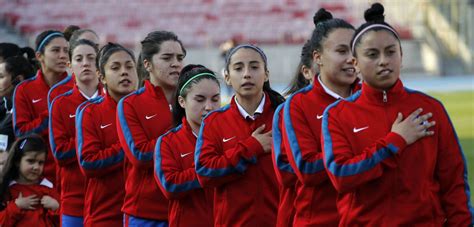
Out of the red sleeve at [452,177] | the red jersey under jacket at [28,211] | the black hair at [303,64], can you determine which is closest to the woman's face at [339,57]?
the black hair at [303,64]

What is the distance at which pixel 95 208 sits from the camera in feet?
20.7

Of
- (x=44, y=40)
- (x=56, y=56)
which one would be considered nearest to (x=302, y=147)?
(x=56, y=56)

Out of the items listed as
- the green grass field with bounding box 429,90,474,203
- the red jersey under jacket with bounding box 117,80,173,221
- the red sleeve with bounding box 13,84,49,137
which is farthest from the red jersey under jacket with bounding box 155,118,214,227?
the green grass field with bounding box 429,90,474,203

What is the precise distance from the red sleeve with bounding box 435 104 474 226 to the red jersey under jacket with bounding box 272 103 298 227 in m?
0.84

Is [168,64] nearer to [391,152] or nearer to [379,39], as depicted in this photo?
[379,39]

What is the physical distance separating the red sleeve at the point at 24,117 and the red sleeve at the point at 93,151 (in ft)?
3.99

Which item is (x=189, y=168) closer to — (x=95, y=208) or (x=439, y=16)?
(x=95, y=208)

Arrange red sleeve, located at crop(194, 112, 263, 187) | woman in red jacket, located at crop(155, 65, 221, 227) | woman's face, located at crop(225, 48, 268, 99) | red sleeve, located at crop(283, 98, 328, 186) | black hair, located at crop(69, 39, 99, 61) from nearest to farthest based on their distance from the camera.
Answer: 1. red sleeve, located at crop(283, 98, 328, 186)
2. red sleeve, located at crop(194, 112, 263, 187)
3. woman's face, located at crop(225, 48, 268, 99)
4. woman in red jacket, located at crop(155, 65, 221, 227)
5. black hair, located at crop(69, 39, 99, 61)

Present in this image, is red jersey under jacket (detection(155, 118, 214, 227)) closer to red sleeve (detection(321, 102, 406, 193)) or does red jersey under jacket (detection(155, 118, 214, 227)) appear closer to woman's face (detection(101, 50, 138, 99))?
woman's face (detection(101, 50, 138, 99))

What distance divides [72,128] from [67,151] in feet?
0.98

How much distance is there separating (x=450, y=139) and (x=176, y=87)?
7.09 ft

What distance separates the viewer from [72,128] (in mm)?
6875

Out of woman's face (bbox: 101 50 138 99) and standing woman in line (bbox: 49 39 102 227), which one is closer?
woman's face (bbox: 101 50 138 99)

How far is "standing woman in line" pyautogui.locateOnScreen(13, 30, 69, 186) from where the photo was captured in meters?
7.50
